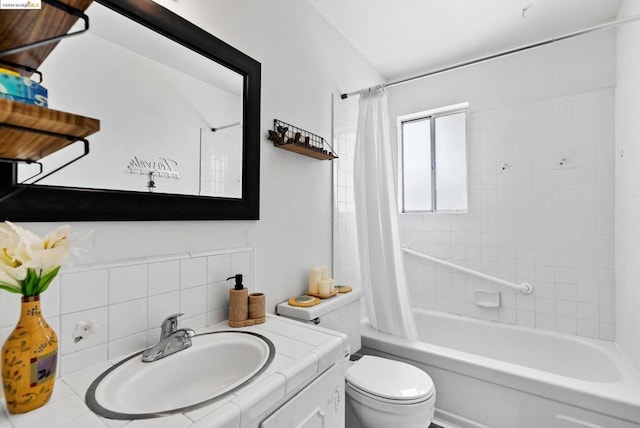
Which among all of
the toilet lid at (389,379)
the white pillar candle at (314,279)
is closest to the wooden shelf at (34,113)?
the white pillar candle at (314,279)

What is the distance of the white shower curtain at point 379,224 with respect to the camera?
1.95m

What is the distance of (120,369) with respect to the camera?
87 cm

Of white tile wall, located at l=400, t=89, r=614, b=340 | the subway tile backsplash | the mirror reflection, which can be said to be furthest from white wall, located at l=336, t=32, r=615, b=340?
the subway tile backsplash

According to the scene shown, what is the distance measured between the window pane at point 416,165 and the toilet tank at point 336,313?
1.37 metres

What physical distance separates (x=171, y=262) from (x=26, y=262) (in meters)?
0.47

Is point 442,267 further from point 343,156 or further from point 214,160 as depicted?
point 214,160

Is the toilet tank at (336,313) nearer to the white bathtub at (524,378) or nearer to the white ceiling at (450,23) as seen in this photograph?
the white bathtub at (524,378)

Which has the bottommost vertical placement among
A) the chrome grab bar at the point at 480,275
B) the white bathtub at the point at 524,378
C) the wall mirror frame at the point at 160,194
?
the white bathtub at the point at 524,378

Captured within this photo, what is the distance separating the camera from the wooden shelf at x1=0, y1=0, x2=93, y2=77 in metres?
0.55

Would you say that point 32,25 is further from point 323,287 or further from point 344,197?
point 344,197

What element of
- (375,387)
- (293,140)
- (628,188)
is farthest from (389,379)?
(628,188)

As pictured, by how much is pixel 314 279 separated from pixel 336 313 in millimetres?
219

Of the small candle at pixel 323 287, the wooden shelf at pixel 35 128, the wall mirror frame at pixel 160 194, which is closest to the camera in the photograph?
the wooden shelf at pixel 35 128

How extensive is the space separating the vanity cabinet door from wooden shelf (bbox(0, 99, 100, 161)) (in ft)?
2.61
